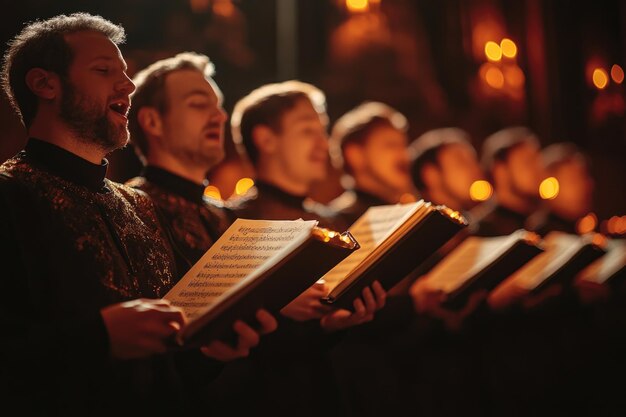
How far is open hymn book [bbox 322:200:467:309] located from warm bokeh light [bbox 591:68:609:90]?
7.36m

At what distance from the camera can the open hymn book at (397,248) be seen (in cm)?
233

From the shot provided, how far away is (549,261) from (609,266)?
1.05 meters

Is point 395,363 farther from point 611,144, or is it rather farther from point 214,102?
point 611,144

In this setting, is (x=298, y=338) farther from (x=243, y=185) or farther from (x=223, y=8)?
(x=243, y=185)

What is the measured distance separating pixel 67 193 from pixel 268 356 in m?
1.25

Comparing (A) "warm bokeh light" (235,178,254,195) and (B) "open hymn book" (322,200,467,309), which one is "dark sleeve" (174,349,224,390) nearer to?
(B) "open hymn book" (322,200,467,309)

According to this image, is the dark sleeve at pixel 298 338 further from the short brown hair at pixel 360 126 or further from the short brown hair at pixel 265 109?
the short brown hair at pixel 360 126

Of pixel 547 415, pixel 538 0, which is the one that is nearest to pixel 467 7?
pixel 538 0

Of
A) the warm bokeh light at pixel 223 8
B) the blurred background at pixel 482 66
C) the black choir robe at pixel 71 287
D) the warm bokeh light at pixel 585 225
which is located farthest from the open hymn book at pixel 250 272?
the warm bokeh light at pixel 585 225

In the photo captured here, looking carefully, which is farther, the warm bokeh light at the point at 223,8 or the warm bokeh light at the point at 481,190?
the warm bokeh light at the point at 481,190

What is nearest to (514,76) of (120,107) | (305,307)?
(305,307)

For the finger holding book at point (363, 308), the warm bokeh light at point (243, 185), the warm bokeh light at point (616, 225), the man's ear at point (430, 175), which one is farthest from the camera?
the warm bokeh light at point (616, 225)

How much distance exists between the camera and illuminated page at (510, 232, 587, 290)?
4.02m

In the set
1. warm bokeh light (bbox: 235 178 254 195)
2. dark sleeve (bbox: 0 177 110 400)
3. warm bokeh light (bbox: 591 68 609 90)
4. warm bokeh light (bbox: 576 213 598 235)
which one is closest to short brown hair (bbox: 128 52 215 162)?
dark sleeve (bbox: 0 177 110 400)
